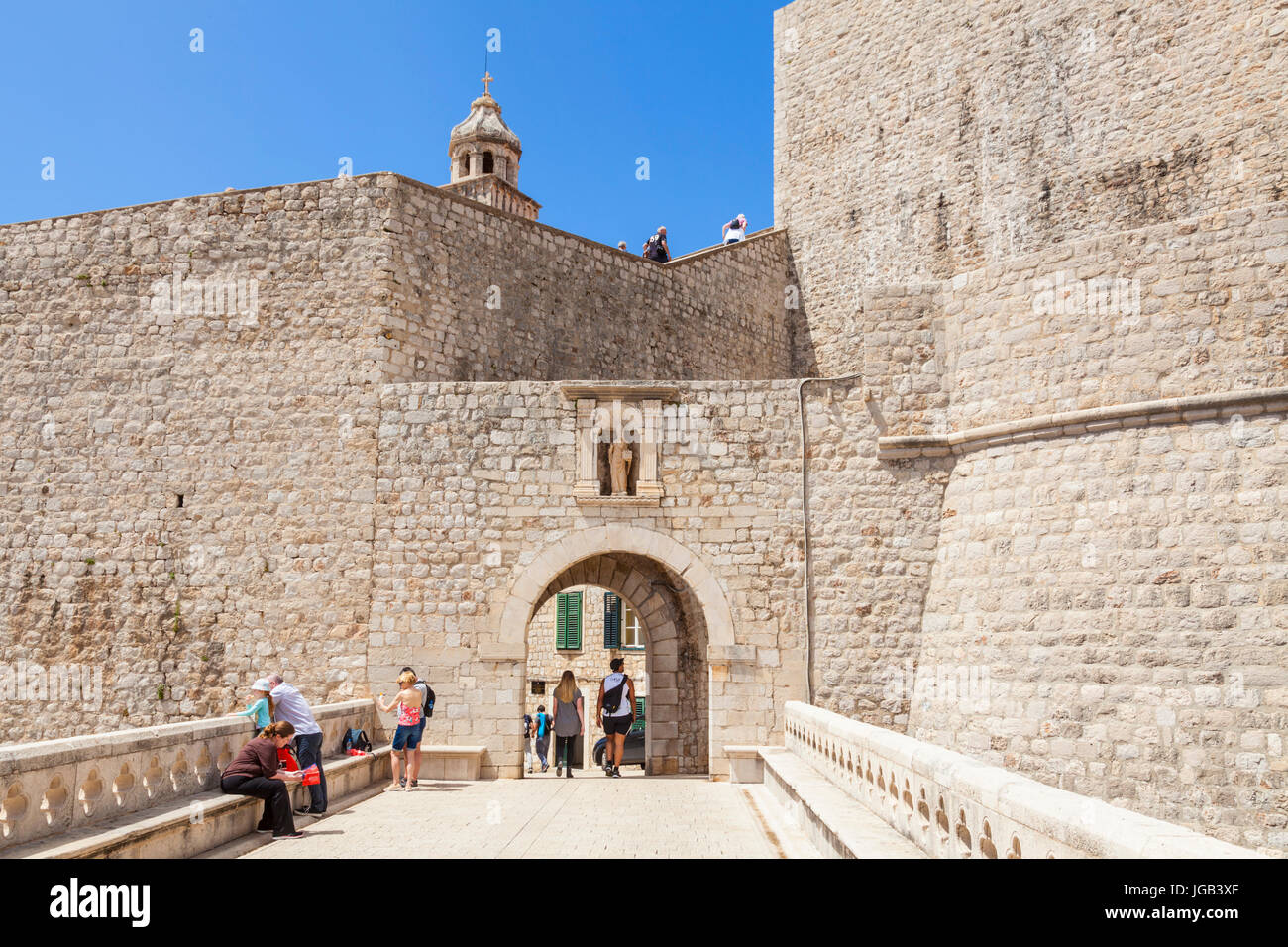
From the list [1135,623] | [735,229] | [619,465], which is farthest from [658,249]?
[1135,623]

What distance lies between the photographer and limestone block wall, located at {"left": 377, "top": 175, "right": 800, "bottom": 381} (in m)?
13.7

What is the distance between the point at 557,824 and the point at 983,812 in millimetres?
5007

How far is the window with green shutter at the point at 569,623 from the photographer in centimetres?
2469

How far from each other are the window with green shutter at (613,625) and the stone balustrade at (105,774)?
16177mm

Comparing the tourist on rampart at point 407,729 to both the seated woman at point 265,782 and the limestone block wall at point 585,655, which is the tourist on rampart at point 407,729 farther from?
the limestone block wall at point 585,655

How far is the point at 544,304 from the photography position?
1538 cm

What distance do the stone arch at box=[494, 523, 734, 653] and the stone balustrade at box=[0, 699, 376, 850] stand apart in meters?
4.07

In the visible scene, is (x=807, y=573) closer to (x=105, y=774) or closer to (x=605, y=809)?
(x=605, y=809)

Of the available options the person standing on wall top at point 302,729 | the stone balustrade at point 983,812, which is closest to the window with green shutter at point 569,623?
the person standing on wall top at point 302,729

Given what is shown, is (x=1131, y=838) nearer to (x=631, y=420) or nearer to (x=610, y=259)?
(x=631, y=420)

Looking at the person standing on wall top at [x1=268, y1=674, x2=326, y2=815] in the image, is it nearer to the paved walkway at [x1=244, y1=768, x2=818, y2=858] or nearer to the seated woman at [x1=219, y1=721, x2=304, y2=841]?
the paved walkway at [x1=244, y1=768, x2=818, y2=858]
